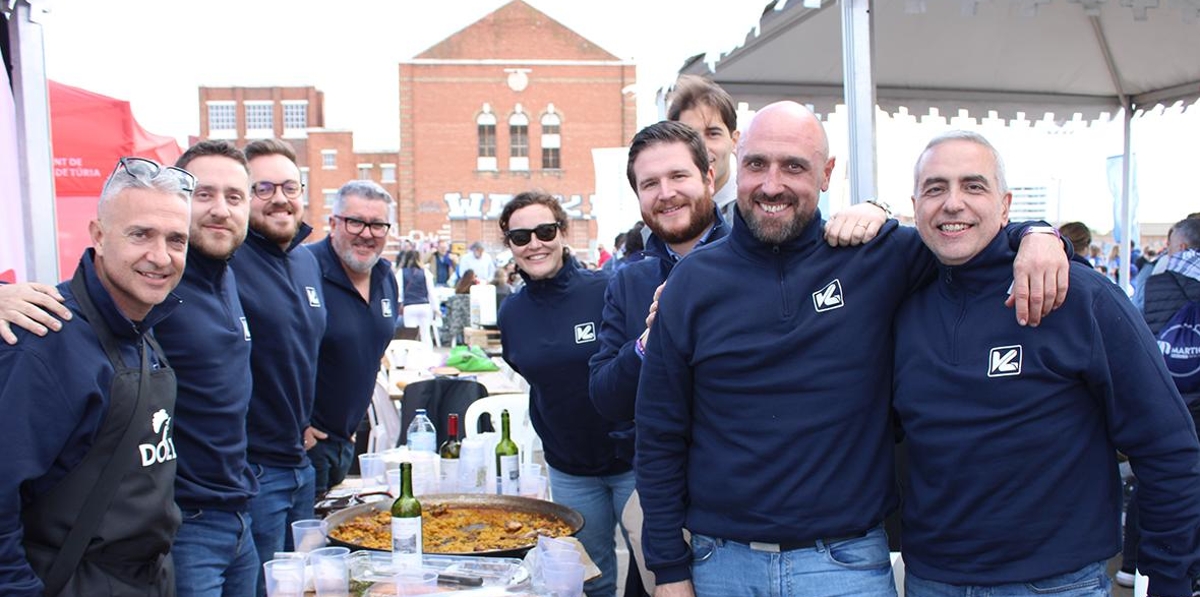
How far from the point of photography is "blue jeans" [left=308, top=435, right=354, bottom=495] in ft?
13.6

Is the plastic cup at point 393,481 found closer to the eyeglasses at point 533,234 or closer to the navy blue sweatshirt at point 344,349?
the navy blue sweatshirt at point 344,349

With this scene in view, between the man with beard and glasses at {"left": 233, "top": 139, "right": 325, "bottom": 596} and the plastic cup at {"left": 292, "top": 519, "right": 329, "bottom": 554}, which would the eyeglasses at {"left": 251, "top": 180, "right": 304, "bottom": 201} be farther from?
the plastic cup at {"left": 292, "top": 519, "right": 329, "bottom": 554}

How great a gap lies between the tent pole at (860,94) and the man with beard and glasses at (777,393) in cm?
103

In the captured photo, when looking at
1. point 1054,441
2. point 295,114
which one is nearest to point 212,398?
point 1054,441

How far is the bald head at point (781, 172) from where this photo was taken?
7.63 feet

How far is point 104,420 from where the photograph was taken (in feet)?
7.49

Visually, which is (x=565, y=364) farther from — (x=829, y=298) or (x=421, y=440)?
(x=829, y=298)

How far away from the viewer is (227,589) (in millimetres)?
3137

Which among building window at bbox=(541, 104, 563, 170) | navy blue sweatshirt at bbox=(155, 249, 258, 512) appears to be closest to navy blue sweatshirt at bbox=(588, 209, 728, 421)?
navy blue sweatshirt at bbox=(155, 249, 258, 512)

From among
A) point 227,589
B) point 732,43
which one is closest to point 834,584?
point 227,589

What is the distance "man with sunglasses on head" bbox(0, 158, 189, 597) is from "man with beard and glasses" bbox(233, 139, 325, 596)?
35.0 inches

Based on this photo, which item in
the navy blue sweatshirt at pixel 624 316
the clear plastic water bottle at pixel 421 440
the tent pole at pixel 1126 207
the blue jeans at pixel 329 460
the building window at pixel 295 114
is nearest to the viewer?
the navy blue sweatshirt at pixel 624 316

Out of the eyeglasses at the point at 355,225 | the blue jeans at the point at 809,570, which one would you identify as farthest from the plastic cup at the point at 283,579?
the eyeglasses at the point at 355,225

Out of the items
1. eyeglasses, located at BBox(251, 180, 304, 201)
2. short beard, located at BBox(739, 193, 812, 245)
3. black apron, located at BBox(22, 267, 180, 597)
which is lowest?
black apron, located at BBox(22, 267, 180, 597)
